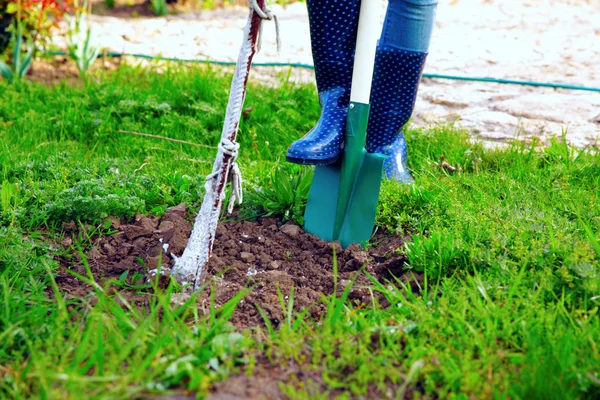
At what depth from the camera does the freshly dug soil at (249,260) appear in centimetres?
192

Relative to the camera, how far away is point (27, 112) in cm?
337

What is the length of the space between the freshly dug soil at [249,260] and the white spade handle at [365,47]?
19.9 inches

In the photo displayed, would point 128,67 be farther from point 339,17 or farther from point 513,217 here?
point 513,217

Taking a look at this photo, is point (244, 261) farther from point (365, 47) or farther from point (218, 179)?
point (365, 47)

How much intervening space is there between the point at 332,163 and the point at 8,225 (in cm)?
112

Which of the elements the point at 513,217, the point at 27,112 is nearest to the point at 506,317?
the point at 513,217

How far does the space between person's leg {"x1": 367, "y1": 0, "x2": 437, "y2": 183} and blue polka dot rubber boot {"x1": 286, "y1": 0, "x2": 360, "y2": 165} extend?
13 centimetres

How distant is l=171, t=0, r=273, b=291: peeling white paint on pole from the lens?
1.85 m

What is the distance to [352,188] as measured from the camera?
2277 mm

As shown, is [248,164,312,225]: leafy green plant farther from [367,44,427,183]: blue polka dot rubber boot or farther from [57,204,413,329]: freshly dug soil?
[367,44,427,183]: blue polka dot rubber boot

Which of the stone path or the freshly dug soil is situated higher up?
the stone path

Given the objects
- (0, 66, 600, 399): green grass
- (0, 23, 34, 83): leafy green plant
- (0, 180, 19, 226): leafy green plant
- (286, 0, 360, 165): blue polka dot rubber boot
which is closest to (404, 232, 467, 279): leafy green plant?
(0, 66, 600, 399): green grass

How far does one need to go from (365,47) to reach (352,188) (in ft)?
1.53

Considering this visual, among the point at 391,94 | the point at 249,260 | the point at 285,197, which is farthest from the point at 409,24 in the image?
Result: the point at 249,260
